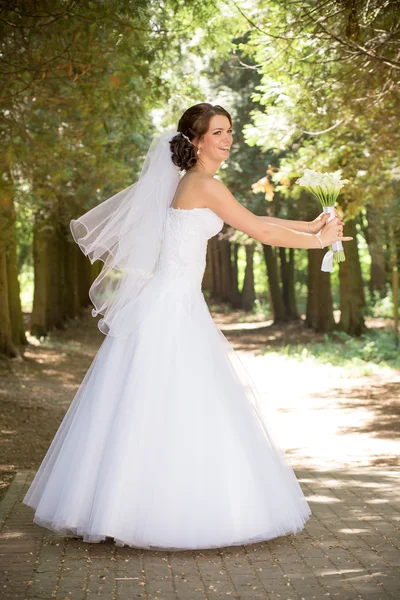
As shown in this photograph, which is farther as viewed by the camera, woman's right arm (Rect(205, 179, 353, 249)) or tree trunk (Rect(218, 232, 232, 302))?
tree trunk (Rect(218, 232, 232, 302))

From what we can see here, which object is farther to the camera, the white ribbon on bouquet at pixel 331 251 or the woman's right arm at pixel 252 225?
the white ribbon on bouquet at pixel 331 251

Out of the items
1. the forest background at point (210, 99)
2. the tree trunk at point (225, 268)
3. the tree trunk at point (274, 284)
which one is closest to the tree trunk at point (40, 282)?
the forest background at point (210, 99)

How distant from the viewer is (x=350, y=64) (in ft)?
42.1

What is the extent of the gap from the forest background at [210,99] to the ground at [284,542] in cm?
356

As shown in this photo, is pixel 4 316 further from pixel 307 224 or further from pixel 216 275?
pixel 216 275

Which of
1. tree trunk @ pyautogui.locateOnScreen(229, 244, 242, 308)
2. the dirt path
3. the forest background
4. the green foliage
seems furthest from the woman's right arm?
tree trunk @ pyautogui.locateOnScreen(229, 244, 242, 308)

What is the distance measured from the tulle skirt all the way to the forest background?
4.72 meters

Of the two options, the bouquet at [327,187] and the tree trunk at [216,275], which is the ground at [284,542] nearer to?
the bouquet at [327,187]

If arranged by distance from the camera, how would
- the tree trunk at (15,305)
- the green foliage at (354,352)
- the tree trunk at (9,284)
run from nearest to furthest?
the tree trunk at (9,284)
the green foliage at (354,352)
the tree trunk at (15,305)

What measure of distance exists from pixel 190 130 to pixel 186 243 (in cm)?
76

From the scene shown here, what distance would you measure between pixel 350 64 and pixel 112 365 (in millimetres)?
8360

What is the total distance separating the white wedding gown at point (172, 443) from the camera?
17.7 ft

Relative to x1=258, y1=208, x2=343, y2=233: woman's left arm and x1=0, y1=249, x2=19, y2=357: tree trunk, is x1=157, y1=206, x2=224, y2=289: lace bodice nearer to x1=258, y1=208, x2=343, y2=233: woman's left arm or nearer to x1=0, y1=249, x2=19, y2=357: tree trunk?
x1=258, y1=208, x2=343, y2=233: woman's left arm

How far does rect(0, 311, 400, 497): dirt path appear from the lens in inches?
414
